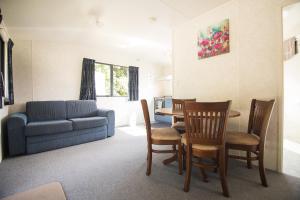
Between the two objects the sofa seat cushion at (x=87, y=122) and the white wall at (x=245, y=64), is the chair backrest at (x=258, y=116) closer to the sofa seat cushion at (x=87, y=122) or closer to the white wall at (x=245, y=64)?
the white wall at (x=245, y=64)

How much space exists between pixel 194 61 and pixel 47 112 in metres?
3.33

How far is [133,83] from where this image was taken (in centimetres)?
520

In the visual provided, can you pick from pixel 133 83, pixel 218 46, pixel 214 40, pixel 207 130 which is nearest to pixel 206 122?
pixel 207 130

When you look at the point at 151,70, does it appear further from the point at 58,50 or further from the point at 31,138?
the point at 31,138

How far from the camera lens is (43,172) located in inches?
76.4

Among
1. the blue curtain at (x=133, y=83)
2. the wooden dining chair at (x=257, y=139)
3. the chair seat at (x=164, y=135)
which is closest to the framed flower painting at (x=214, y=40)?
the wooden dining chair at (x=257, y=139)

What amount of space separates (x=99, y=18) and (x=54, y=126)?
2.15 meters

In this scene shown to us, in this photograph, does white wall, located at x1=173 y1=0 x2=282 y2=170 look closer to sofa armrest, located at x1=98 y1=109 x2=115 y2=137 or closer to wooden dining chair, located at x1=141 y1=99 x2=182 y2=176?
wooden dining chair, located at x1=141 y1=99 x2=182 y2=176

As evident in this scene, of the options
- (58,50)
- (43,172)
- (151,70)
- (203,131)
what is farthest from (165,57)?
(43,172)

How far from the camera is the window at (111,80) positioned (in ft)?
14.9

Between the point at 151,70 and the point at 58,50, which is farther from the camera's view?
the point at 151,70

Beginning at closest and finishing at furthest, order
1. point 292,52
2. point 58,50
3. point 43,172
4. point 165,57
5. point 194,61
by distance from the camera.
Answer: point 43,172 → point 194,61 → point 292,52 → point 58,50 → point 165,57

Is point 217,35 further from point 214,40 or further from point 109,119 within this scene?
point 109,119

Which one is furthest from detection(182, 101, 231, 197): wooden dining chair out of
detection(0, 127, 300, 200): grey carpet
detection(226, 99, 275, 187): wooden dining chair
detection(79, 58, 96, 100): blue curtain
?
detection(79, 58, 96, 100): blue curtain
